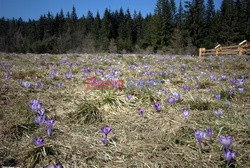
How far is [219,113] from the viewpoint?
217cm

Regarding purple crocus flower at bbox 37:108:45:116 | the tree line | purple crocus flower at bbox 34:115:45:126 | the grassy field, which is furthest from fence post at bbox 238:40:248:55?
the tree line

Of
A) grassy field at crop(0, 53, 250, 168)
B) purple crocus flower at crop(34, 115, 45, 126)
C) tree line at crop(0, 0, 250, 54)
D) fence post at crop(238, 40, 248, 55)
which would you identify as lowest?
grassy field at crop(0, 53, 250, 168)

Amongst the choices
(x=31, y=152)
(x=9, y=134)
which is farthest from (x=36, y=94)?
(x=31, y=152)

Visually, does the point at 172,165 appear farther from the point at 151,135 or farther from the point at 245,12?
the point at 245,12

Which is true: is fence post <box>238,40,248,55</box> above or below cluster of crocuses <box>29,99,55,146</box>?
above

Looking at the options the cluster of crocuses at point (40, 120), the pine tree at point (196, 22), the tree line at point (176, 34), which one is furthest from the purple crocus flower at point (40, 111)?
the pine tree at point (196, 22)

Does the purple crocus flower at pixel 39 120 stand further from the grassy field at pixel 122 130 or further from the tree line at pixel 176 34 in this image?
the tree line at pixel 176 34

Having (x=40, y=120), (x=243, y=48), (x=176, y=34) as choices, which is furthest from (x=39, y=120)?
(x=176, y=34)

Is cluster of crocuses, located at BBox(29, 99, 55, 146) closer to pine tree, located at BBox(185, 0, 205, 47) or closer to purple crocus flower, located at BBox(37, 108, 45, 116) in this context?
purple crocus flower, located at BBox(37, 108, 45, 116)

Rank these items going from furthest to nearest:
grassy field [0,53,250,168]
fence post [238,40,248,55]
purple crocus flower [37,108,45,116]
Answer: fence post [238,40,248,55]
purple crocus flower [37,108,45,116]
grassy field [0,53,250,168]

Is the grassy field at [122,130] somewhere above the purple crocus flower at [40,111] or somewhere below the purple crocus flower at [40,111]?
below

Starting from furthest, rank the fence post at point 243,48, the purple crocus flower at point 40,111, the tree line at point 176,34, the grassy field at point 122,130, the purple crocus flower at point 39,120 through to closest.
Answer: the tree line at point 176,34 → the fence post at point 243,48 → the purple crocus flower at point 40,111 → the purple crocus flower at point 39,120 → the grassy field at point 122,130

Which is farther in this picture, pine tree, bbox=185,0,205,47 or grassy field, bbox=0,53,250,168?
pine tree, bbox=185,0,205,47

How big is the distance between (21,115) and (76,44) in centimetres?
4884
